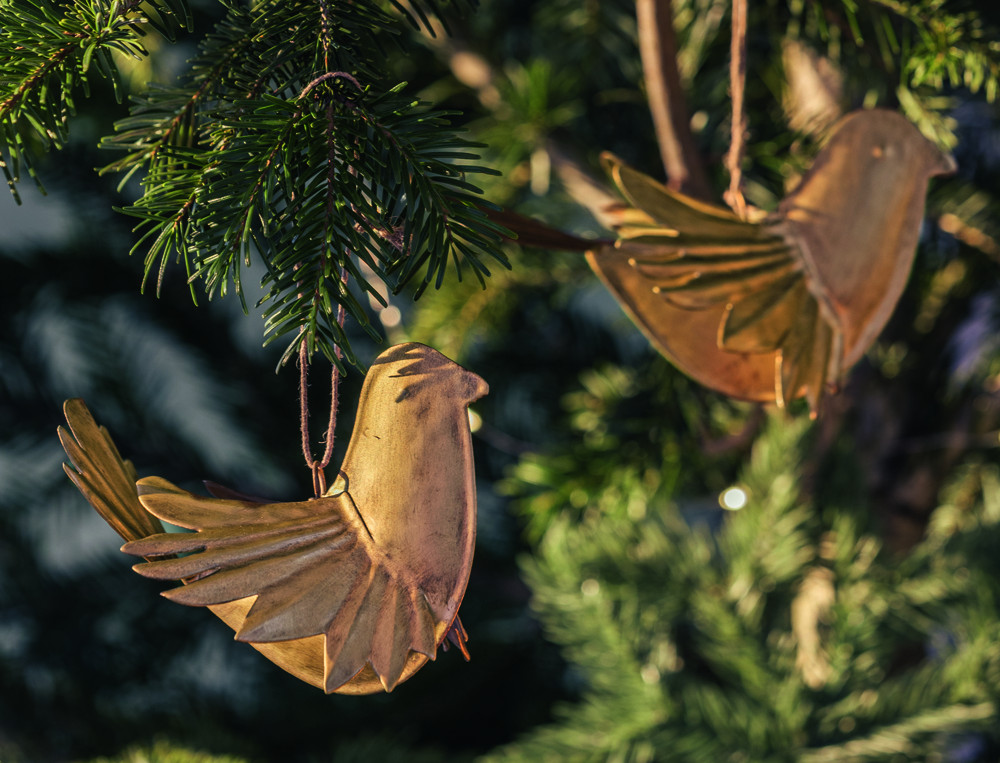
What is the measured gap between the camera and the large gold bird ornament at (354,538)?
18cm

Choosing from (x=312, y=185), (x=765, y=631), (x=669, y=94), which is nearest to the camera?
(x=312, y=185)

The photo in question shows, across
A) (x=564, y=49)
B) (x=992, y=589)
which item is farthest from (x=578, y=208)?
(x=992, y=589)

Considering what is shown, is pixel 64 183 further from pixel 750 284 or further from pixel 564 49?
pixel 750 284

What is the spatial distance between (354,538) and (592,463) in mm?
234

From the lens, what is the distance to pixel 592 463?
411 mm

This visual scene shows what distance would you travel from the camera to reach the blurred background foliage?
42 centimetres

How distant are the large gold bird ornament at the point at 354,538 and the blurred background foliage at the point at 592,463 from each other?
0.21 m

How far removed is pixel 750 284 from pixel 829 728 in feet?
1.01

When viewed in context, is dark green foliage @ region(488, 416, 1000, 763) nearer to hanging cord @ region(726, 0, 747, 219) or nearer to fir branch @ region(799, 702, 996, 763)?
fir branch @ region(799, 702, 996, 763)

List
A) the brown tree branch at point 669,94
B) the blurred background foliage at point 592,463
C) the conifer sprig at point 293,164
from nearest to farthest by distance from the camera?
the conifer sprig at point 293,164 < the brown tree branch at point 669,94 < the blurred background foliage at point 592,463

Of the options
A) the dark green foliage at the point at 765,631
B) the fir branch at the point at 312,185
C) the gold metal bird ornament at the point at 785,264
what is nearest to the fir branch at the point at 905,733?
the dark green foliage at the point at 765,631

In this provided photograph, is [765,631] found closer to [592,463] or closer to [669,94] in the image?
[592,463]

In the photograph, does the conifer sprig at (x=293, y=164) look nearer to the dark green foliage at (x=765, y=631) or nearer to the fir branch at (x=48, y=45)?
the fir branch at (x=48, y=45)

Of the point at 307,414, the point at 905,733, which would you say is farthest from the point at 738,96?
the point at 905,733
